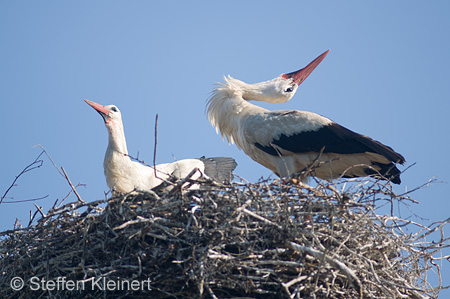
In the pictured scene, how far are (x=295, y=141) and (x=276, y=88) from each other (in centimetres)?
110

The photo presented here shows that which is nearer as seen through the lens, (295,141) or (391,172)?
(391,172)

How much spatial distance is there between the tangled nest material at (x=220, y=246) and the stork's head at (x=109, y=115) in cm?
176

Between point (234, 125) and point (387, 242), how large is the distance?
240 centimetres

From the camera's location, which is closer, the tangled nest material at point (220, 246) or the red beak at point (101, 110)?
the tangled nest material at point (220, 246)

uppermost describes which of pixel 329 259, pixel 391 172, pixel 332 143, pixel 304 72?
pixel 304 72

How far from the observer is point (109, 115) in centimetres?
614

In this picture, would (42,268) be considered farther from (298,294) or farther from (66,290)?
(298,294)

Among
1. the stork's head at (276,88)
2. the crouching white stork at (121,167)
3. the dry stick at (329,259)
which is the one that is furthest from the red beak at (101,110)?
the dry stick at (329,259)

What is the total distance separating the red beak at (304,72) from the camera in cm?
689

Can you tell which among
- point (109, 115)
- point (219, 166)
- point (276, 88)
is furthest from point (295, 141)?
point (109, 115)

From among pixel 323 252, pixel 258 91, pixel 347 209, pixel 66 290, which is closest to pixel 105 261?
pixel 66 290

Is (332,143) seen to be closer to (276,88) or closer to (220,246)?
(276,88)

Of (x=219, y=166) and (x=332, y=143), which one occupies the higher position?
(x=219, y=166)

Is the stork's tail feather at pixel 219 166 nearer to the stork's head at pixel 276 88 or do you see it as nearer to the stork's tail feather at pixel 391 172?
the stork's head at pixel 276 88
